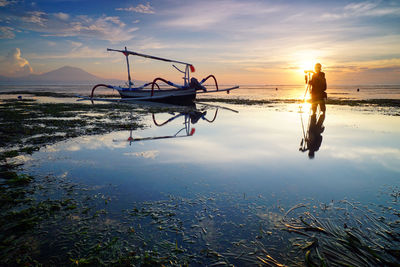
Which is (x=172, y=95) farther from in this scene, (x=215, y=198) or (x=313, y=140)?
(x=215, y=198)

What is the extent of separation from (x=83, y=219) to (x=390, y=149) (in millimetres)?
11266

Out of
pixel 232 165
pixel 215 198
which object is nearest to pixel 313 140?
pixel 232 165

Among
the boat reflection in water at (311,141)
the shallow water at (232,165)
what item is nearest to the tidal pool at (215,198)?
the shallow water at (232,165)

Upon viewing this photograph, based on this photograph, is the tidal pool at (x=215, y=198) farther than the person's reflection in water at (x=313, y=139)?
No

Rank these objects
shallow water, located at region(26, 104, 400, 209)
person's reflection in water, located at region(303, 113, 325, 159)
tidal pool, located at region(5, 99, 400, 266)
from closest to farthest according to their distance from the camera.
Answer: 1. tidal pool, located at region(5, 99, 400, 266)
2. shallow water, located at region(26, 104, 400, 209)
3. person's reflection in water, located at region(303, 113, 325, 159)

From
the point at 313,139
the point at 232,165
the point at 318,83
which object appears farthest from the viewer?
Answer: the point at 318,83

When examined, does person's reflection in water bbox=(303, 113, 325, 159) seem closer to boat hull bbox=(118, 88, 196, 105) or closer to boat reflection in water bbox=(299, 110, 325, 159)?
boat reflection in water bbox=(299, 110, 325, 159)

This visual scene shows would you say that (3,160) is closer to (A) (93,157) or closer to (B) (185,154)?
(A) (93,157)

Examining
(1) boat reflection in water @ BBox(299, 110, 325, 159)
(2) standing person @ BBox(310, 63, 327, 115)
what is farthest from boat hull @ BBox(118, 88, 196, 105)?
(1) boat reflection in water @ BBox(299, 110, 325, 159)

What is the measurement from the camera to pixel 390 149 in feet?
29.1

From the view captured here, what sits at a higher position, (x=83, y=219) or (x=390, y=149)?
(x=390, y=149)

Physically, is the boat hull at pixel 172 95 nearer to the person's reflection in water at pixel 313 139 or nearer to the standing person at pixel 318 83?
the standing person at pixel 318 83

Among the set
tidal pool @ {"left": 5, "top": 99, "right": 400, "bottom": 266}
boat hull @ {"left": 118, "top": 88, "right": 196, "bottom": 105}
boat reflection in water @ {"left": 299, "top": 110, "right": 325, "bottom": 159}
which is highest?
boat hull @ {"left": 118, "top": 88, "right": 196, "bottom": 105}

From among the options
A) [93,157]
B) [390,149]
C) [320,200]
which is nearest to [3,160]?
[93,157]
